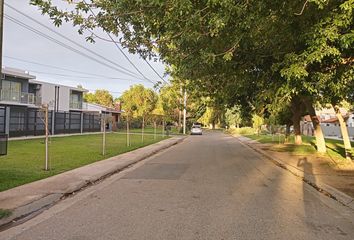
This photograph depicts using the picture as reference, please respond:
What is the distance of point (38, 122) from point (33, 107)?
3.22 m

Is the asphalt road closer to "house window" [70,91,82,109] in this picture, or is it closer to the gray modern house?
the gray modern house

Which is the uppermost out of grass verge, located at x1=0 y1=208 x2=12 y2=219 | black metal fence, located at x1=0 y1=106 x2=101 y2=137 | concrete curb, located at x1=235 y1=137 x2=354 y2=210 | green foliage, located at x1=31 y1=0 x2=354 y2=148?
green foliage, located at x1=31 y1=0 x2=354 y2=148

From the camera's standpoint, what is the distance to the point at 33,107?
1693 inches

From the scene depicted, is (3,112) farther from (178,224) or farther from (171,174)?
(178,224)

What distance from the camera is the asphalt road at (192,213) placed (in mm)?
7102

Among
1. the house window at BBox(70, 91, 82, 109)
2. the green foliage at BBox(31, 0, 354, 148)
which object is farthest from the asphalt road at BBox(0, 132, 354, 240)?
the house window at BBox(70, 91, 82, 109)

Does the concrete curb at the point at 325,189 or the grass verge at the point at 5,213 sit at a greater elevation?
the grass verge at the point at 5,213

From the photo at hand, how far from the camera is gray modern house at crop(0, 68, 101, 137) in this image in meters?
36.8

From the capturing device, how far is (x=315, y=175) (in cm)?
1581

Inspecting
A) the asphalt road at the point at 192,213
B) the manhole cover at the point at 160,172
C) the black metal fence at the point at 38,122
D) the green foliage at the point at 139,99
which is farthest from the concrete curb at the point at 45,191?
the green foliage at the point at 139,99

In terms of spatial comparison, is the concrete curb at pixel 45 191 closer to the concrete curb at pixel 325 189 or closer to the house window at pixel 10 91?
the concrete curb at pixel 325 189

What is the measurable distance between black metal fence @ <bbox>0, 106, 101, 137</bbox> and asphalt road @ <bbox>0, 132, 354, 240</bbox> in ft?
58.0

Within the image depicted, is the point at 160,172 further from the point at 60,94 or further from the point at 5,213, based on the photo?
the point at 60,94

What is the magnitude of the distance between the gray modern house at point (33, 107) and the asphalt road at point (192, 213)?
17197mm
